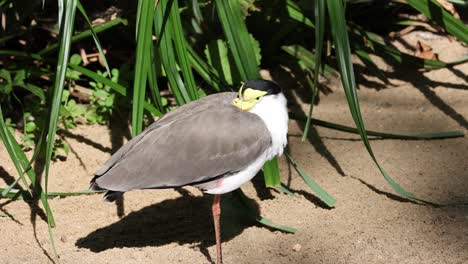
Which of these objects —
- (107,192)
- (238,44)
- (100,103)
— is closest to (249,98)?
(238,44)

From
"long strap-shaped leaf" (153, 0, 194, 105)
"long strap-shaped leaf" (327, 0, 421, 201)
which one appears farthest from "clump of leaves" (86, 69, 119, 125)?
"long strap-shaped leaf" (327, 0, 421, 201)

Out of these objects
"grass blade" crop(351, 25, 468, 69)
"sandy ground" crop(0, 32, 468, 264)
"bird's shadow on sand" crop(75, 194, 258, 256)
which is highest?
"grass blade" crop(351, 25, 468, 69)

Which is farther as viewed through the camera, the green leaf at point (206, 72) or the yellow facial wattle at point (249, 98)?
the green leaf at point (206, 72)

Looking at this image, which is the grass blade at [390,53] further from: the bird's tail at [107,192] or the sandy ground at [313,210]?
the bird's tail at [107,192]

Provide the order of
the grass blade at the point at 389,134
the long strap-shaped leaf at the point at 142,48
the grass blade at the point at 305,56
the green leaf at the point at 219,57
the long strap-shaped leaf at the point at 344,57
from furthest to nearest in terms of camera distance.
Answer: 1. the grass blade at the point at 305,56
2. the green leaf at the point at 219,57
3. the grass blade at the point at 389,134
4. the long strap-shaped leaf at the point at 142,48
5. the long strap-shaped leaf at the point at 344,57

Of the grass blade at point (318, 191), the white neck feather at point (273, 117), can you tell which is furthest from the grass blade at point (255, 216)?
the white neck feather at point (273, 117)

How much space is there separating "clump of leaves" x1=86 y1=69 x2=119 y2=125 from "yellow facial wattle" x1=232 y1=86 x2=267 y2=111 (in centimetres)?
114

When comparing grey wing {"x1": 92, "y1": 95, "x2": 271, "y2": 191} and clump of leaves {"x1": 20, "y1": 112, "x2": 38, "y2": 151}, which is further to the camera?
clump of leaves {"x1": 20, "y1": 112, "x2": 38, "y2": 151}

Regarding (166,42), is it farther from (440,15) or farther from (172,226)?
(440,15)

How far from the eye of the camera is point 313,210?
3539 millimetres

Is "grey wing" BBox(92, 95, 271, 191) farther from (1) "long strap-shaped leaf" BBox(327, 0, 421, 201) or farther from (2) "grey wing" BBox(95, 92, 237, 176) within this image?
(1) "long strap-shaped leaf" BBox(327, 0, 421, 201)

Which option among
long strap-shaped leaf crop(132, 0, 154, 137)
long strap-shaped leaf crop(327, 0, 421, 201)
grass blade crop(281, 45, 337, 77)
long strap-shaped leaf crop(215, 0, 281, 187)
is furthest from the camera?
grass blade crop(281, 45, 337, 77)

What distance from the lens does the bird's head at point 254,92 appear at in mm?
3145

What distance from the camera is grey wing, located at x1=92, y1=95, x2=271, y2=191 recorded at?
121 inches
